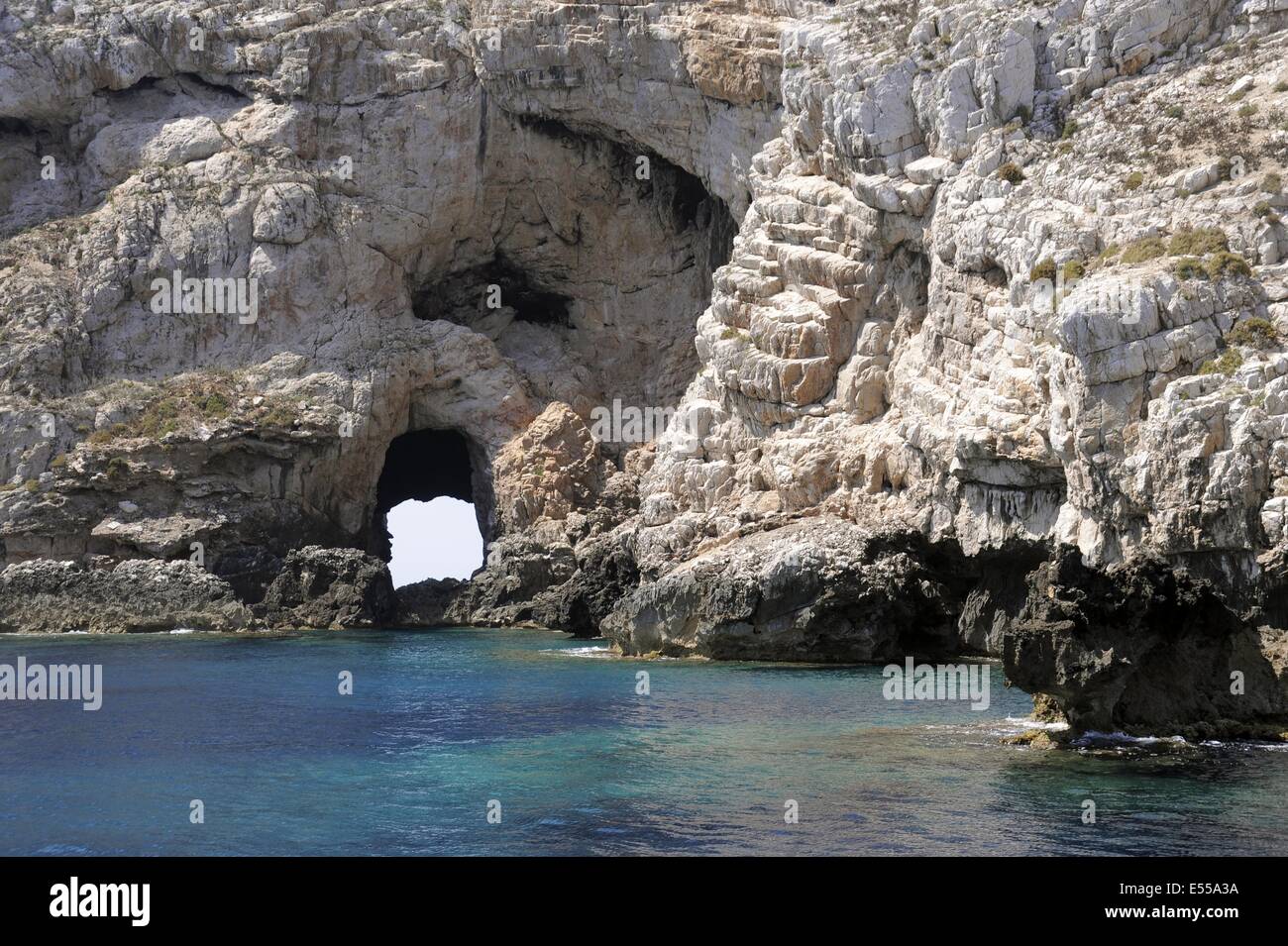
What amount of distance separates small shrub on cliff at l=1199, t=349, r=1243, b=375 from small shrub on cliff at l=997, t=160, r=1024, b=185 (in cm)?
1149

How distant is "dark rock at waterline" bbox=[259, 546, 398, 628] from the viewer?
5966 cm

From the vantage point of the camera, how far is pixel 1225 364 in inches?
1291

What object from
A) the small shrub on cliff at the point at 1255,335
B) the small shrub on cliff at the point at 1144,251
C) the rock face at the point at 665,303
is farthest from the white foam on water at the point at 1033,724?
the small shrub on cliff at the point at 1144,251

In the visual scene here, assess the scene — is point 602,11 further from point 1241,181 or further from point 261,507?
point 1241,181

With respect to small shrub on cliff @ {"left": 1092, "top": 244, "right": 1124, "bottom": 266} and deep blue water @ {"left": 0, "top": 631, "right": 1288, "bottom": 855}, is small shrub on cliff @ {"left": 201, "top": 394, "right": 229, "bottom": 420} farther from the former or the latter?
small shrub on cliff @ {"left": 1092, "top": 244, "right": 1124, "bottom": 266}

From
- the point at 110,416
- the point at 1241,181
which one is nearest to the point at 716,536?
the point at 1241,181

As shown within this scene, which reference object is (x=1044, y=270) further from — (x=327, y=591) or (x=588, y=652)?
(x=327, y=591)

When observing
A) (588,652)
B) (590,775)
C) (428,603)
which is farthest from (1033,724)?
(428,603)

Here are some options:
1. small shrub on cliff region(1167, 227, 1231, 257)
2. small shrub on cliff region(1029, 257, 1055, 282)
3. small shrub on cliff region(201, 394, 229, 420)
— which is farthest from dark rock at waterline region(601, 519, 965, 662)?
small shrub on cliff region(201, 394, 229, 420)

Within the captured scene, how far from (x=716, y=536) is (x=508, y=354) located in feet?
73.5

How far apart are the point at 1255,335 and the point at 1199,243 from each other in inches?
138

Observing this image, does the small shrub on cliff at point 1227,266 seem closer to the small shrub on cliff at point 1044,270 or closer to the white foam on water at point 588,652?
the small shrub on cliff at point 1044,270

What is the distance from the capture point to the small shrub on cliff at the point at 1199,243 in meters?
35.2
